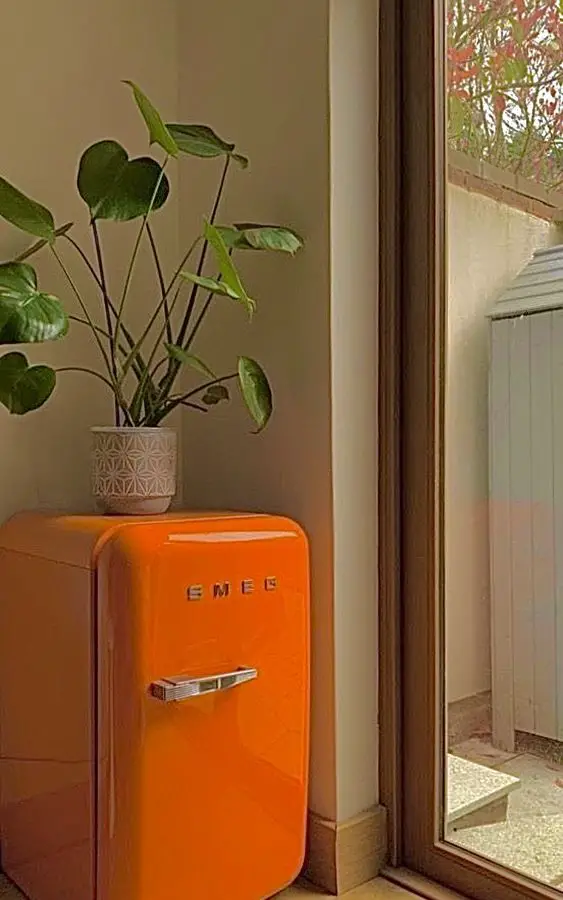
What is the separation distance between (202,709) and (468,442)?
67cm

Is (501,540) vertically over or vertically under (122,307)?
under

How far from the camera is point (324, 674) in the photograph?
160 centimetres

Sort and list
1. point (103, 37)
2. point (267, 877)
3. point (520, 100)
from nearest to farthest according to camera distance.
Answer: point (267, 877), point (520, 100), point (103, 37)

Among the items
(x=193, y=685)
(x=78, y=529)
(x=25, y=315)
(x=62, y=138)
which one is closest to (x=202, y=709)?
(x=193, y=685)

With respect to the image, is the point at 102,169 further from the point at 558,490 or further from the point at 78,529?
the point at 558,490

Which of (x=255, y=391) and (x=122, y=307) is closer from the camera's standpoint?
(x=255, y=391)

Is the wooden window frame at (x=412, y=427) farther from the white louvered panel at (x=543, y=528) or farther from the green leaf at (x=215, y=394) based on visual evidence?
the green leaf at (x=215, y=394)

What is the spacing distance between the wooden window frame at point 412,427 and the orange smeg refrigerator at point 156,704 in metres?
0.22

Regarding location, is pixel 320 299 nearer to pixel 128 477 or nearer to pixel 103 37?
pixel 128 477

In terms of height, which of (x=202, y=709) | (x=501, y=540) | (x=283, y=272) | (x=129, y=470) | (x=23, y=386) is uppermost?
(x=283, y=272)

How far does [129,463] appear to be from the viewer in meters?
1.49

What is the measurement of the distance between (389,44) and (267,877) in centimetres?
146

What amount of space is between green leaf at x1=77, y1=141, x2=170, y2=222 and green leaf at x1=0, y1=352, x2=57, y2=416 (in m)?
0.27

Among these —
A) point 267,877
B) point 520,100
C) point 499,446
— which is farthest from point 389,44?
point 267,877
